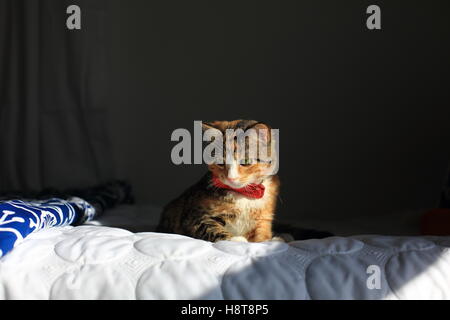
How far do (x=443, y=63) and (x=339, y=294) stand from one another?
1521 mm

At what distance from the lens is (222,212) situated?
3.80 ft

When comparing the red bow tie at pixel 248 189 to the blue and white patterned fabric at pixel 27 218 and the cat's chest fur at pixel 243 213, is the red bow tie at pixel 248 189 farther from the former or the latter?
the blue and white patterned fabric at pixel 27 218

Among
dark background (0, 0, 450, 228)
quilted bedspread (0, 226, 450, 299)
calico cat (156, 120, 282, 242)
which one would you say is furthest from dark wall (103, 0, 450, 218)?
quilted bedspread (0, 226, 450, 299)

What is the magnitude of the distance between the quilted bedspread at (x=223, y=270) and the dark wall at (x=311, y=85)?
1.09m

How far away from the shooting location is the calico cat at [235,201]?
3.62ft

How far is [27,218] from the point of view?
975mm

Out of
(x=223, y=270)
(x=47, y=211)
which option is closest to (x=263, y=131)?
(x=223, y=270)

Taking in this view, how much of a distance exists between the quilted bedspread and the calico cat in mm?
227

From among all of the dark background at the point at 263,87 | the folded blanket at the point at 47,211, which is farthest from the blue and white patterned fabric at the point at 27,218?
the dark background at the point at 263,87

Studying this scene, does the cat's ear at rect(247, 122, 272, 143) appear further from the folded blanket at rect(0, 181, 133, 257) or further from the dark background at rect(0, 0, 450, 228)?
the dark background at rect(0, 0, 450, 228)

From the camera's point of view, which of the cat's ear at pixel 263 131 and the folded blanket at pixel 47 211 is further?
the cat's ear at pixel 263 131

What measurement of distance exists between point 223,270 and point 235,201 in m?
0.36
